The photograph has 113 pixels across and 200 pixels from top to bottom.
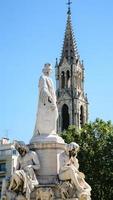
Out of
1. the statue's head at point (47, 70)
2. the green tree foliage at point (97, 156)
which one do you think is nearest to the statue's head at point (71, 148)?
the statue's head at point (47, 70)

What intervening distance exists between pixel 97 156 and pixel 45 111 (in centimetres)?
2403

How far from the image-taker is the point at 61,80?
104 meters

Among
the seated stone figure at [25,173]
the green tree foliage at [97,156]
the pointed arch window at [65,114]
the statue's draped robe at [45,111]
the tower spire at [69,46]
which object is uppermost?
the tower spire at [69,46]

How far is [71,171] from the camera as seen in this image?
1505cm

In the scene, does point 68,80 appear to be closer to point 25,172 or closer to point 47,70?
point 47,70

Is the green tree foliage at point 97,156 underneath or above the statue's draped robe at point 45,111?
above

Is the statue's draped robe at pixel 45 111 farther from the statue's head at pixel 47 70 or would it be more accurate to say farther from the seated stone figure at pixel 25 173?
the seated stone figure at pixel 25 173

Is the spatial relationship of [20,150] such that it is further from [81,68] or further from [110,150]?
[81,68]

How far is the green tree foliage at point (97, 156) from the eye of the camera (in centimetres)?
3791

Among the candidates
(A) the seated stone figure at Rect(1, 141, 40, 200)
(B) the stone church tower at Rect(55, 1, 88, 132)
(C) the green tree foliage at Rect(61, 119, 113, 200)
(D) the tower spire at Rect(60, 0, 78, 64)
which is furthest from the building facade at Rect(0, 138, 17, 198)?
(D) the tower spire at Rect(60, 0, 78, 64)

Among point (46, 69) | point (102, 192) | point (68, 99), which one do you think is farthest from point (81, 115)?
point (46, 69)

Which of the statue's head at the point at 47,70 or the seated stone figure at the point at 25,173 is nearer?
the seated stone figure at the point at 25,173

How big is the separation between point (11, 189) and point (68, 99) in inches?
3382

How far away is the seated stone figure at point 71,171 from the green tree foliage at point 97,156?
73.0 feet
